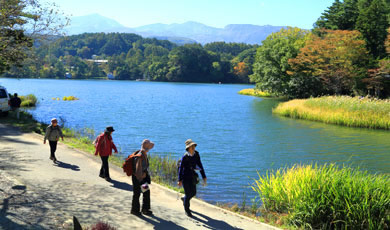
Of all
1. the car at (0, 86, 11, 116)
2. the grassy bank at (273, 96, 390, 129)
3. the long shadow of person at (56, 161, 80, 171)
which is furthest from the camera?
the grassy bank at (273, 96, 390, 129)

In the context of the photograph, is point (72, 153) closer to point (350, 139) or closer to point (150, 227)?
point (150, 227)

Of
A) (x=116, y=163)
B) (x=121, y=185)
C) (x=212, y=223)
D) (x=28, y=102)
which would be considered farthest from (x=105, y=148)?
(x=28, y=102)

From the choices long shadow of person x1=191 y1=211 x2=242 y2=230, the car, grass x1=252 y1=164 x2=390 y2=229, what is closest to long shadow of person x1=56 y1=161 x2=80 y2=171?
long shadow of person x1=191 y1=211 x2=242 y2=230

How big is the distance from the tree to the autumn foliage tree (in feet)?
15.5

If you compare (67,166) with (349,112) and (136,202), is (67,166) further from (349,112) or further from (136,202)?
(349,112)

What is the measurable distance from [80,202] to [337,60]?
1754 inches

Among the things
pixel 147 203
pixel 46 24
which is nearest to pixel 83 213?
pixel 147 203

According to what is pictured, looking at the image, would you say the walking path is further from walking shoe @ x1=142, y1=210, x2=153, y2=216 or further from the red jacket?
the red jacket

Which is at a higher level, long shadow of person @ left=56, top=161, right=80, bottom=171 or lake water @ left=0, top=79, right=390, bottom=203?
long shadow of person @ left=56, top=161, right=80, bottom=171

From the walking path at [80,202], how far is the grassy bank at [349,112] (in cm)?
2453

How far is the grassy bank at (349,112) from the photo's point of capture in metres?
29.9

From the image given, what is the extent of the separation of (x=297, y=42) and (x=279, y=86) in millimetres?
7712

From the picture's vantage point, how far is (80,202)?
8.30m

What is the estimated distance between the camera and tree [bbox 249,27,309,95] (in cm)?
5756
